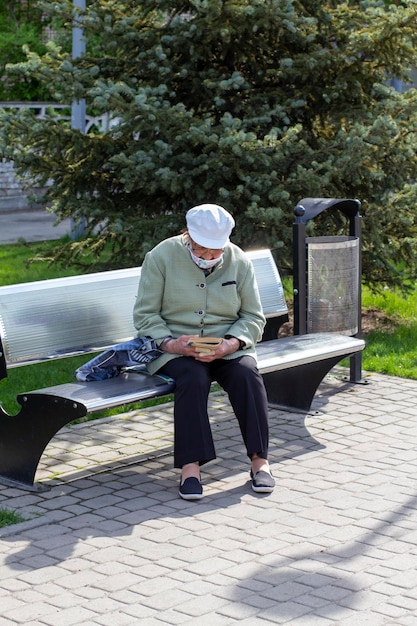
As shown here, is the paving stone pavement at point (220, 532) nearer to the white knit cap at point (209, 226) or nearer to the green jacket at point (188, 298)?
the green jacket at point (188, 298)

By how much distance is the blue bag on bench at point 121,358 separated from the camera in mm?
5922

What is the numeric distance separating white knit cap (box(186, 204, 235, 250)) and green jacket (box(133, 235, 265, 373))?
0.76ft

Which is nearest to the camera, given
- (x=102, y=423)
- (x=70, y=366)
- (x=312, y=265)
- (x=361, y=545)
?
(x=361, y=545)

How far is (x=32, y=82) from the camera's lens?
1063 inches

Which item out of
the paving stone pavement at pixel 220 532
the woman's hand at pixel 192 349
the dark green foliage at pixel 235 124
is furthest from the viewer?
the dark green foliage at pixel 235 124

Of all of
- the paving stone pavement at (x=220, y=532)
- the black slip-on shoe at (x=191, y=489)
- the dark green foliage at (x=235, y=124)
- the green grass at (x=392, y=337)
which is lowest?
the paving stone pavement at (x=220, y=532)

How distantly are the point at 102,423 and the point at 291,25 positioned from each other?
3.46 meters

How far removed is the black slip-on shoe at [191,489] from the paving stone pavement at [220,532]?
0.05m

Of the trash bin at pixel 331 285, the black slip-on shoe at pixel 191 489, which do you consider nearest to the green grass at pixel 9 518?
the black slip-on shoe at pixel 191 489

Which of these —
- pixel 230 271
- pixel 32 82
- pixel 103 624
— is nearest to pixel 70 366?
pixel 230 271

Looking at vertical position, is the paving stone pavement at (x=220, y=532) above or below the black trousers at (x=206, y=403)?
below

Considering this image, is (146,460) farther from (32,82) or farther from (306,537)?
(32,82)

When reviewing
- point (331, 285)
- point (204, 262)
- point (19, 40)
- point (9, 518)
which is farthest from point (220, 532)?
point (19, 40)

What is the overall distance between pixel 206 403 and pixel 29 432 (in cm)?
89
